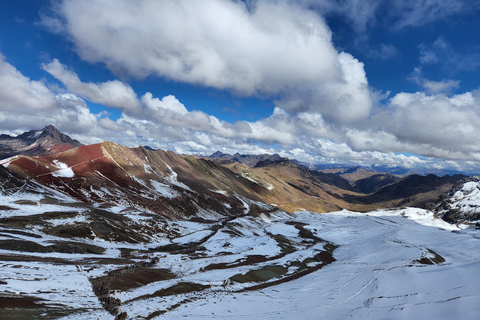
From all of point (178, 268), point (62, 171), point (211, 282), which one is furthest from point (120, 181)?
point (211, 282)

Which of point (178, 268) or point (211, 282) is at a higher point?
point (211, 282)

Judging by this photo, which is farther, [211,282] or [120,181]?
[120,181]

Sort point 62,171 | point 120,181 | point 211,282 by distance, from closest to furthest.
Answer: point 211,282
point 62,171
point 120,181

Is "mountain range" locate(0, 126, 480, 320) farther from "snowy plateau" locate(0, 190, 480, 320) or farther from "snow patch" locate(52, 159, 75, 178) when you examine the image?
"snow patch" locate(52, 159, 75, 178)

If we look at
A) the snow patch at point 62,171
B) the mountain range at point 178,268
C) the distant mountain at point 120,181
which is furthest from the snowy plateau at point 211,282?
the snow patch at point 62,171

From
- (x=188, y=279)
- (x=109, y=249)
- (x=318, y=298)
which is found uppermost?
(x=318, y=298)

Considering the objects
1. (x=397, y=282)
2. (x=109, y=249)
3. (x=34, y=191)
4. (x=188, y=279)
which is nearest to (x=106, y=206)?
(x=34, y=191)

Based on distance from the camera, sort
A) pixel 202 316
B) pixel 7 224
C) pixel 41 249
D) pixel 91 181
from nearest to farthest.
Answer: pixel 202 316, pixel 41 249, pixel 7 224, pixel 91 181

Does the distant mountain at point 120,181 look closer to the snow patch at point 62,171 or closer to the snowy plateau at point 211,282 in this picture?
the snow patch at point 62,171

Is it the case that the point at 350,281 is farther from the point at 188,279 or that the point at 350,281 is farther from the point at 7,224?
the point at 7,224

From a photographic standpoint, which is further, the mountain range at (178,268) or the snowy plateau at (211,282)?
the mountain range at (178,268)

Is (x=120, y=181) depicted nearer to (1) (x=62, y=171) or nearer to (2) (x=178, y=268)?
(1) (x=62, y=171)
